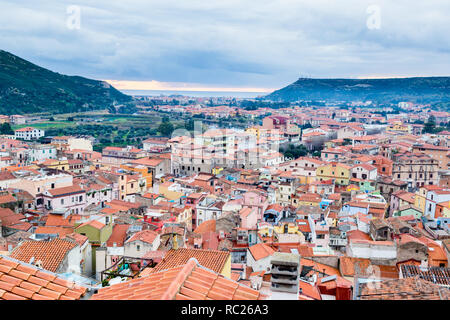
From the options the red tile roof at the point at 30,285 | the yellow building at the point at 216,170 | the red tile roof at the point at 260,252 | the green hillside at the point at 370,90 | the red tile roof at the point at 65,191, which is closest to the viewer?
the red tile roof at the point at 30,285

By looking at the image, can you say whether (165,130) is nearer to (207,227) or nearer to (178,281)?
(207,227)

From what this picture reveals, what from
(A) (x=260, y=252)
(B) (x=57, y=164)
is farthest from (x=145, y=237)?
(B) (x=57, y=164)

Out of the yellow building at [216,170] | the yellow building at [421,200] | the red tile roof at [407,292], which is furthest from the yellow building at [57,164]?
the red tile roof at [407,292]

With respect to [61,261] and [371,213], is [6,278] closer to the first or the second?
[61,261]

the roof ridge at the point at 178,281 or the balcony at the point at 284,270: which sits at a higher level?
the roof ridge at the point at 178,281

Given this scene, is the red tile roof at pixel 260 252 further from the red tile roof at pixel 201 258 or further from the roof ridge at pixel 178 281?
the roof ridge at pixel 178 281

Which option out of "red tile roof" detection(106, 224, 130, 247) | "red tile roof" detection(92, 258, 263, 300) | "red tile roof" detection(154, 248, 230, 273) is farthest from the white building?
"red tile roof" detection(92, 258, 263, 300)
